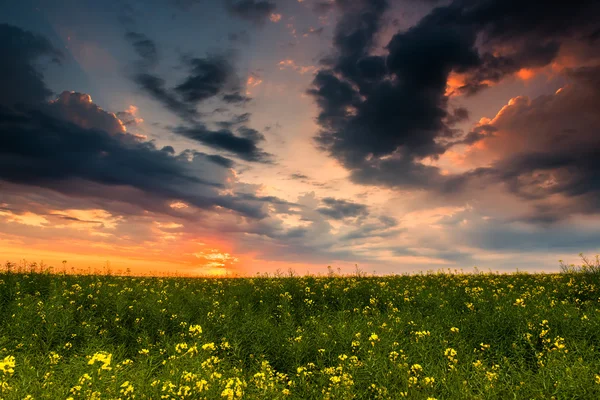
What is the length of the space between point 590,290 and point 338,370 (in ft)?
45.7

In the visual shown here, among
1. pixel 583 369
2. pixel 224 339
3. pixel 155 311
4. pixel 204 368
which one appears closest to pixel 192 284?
pixel 155 311

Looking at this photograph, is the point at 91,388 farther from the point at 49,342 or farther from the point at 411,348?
the point at 411,348

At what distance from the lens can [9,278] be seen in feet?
64.8

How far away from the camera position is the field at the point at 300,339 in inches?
348

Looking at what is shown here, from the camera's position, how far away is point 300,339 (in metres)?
12.4

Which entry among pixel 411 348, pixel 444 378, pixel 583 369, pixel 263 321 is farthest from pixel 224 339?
pixel 583 369

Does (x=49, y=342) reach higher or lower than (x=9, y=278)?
lower

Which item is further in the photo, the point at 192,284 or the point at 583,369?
the point at 192,284

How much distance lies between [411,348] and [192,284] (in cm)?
1432

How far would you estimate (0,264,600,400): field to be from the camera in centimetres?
883

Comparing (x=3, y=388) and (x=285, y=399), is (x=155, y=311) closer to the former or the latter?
(x=3, y=388)

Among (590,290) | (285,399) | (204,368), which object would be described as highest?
(590,290)

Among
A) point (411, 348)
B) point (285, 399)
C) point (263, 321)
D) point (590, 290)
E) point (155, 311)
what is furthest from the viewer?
point (590, 290)

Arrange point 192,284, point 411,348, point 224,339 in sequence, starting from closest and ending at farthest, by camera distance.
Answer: point 411,348 < point 224,339 < point 192,284
